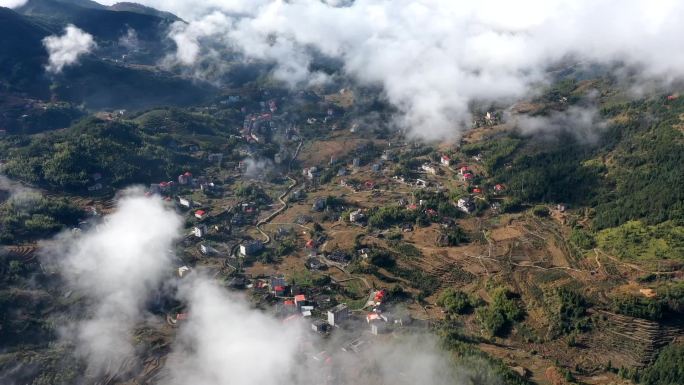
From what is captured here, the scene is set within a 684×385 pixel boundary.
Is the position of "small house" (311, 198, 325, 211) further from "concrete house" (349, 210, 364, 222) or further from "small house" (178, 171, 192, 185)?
"small house" (178, 171, 192, 185)

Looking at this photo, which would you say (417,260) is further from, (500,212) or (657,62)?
(657,62)

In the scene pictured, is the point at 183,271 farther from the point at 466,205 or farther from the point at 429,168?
the point at 429,168

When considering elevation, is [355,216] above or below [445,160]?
below

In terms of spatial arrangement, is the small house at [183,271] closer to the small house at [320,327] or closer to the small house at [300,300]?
the small house at [300,300]

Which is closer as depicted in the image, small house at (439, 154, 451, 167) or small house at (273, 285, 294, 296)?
small house at (273, 285, 294, 296)

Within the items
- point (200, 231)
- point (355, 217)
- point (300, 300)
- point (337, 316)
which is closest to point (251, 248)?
point (200, 231)

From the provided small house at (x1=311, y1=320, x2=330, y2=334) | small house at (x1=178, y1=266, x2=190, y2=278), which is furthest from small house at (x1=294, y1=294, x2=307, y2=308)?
small house at (x1=178, y1=266, x2=190, y2=278)

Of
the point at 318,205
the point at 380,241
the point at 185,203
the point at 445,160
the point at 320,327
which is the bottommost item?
the point at 185,203

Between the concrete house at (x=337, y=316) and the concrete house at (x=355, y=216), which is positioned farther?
the concrete house at (x=355, y=216)

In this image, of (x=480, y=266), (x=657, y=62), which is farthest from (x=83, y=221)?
(x=657, y=62)

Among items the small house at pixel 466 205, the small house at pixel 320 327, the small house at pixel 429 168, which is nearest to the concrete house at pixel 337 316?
the small house at pixel 320 327

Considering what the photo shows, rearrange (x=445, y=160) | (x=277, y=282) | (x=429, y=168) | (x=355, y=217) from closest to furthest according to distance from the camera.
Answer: (x=277, y=282), (x=355, y=217), (x=429, y=168), (x=445, y=160)

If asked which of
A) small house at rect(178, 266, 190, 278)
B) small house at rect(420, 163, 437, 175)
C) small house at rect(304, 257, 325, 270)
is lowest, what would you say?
small house at rect(178, 266, 190, 278)
